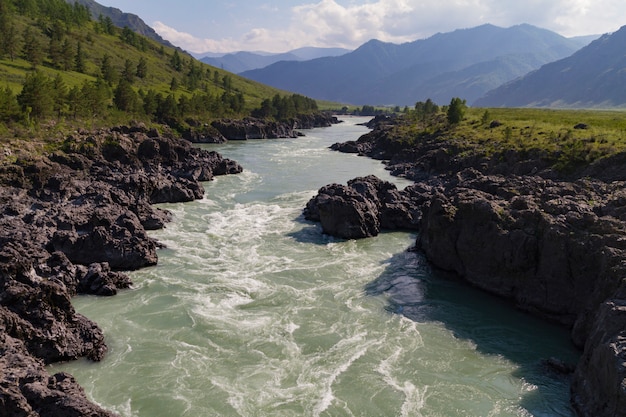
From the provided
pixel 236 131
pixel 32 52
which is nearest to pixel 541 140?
pixel 236 131

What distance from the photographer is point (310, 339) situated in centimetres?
2744

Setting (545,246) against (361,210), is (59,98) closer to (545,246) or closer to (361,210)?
(361,210)

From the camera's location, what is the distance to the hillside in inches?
3022

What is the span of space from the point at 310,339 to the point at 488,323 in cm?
1213

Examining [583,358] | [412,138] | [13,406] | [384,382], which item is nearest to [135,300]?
[13,406]

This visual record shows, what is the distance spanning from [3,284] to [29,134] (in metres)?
50.9

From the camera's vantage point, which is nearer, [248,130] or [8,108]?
[8,108]

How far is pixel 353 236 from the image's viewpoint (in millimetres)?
46562

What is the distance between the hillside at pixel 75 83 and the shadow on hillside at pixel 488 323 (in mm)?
59002

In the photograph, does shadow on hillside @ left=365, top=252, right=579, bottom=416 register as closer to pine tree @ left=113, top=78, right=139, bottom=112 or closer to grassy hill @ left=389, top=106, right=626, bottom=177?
grassy hill @ left=389, top=106, right=626, bottom=177

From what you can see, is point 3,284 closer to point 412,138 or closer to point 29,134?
point 29,134

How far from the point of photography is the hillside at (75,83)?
3022 inches

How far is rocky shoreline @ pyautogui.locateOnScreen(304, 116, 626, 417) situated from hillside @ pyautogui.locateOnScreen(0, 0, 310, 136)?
181 feet

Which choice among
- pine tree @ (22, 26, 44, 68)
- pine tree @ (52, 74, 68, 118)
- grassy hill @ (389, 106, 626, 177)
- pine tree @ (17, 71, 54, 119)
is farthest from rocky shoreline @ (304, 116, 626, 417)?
pine tree @ (22, 26, 44, 68)
